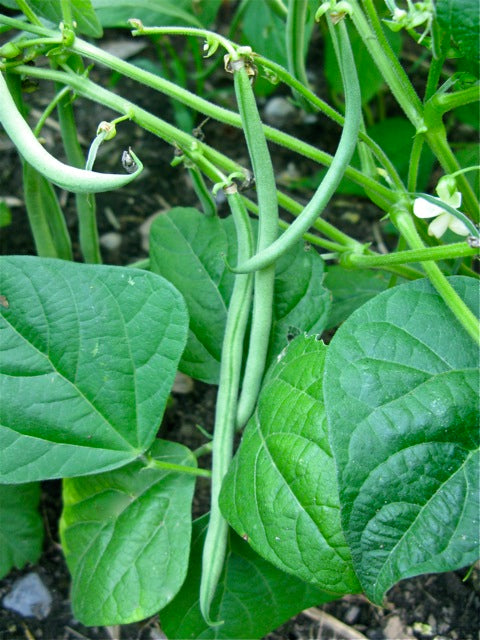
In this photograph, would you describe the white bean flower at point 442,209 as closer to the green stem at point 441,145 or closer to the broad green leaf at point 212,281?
the green stem at point 441,145

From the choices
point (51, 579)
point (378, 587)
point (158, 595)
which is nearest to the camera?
point (378, 587)

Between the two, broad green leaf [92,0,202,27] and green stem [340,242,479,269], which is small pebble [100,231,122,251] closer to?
broad green leaf [92,0,202,27]

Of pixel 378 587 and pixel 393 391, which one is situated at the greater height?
pixel 393 391

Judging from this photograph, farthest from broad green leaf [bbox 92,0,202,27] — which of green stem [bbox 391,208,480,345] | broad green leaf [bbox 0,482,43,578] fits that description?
broad green leaf [bbox 0,482,43,578]

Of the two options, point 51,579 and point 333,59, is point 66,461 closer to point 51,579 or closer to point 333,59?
point 51,579

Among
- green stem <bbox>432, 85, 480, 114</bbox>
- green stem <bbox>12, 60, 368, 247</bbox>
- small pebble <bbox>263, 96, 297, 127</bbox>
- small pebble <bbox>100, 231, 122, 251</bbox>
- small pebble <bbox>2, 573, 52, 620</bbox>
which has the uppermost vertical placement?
green stem <bbox>432, 85, 480, 114</bbox>

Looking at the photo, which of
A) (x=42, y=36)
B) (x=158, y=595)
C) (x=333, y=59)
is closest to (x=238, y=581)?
(x=158, y=595)

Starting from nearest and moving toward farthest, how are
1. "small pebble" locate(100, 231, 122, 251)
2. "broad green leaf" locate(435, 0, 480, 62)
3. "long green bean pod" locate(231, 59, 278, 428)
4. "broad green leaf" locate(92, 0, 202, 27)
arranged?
"broad green leaf" locate(435, 0, 480, 62) < "long green bean pod" locate(231, 59, 278, 428) < "broad green leaf" locate(92, 0, 202, 27) < "small pebble" locate(100, 231, 122, 251)

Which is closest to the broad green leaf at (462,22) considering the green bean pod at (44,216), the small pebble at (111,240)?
the green bean pod at (44,216)
